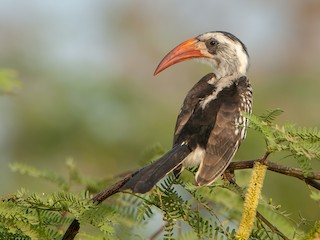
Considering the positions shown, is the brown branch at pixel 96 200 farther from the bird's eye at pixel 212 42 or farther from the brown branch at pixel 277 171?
the bird's eye at pixel 212 42

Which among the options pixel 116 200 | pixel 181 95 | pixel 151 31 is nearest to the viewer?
pixel 116 200

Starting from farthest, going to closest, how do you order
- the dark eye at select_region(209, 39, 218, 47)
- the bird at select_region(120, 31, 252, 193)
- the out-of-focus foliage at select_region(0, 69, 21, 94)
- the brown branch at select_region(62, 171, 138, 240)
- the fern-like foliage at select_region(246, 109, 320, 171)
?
the dark eye at select_region(209, 39, 218, 47)
the out-of-focus foliage at select_region(0, 69, 21, 94)
the bird at select_region(120, 31, 252, 193)
the brown branch at select_region(62, 171, 138, 240)
the fern-like foliage at select_region(246, 109, 320, 171)

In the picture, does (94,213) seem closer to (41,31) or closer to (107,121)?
(107,121)

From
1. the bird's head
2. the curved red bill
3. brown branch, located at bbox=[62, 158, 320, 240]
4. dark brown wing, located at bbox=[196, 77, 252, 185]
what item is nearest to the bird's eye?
the bird's head

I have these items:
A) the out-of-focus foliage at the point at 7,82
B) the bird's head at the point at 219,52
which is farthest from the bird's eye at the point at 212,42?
the out-of-focus foliage at the point at 7,82

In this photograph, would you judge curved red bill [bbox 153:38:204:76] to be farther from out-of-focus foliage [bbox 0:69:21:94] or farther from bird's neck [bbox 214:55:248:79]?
out-of-focus foliage [bbox 0:69:21:94]

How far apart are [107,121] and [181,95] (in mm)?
3576

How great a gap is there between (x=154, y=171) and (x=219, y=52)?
9.05ft

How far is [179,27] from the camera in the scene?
583 inches

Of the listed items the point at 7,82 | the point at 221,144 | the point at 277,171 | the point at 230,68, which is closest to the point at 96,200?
the point at 277,171

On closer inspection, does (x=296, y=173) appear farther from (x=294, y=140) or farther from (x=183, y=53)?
(x=183, y=53)

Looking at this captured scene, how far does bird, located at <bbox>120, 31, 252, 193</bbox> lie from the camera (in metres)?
4.16

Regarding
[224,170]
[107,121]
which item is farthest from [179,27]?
Answer: [224,170]

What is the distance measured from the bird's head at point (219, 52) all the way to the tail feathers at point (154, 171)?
5.40 ft
